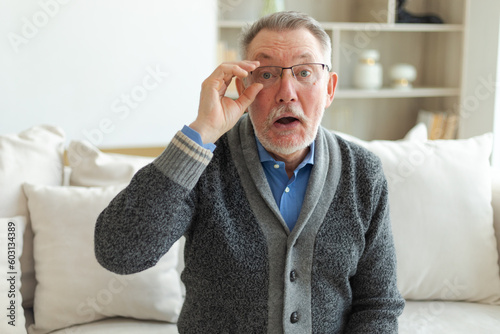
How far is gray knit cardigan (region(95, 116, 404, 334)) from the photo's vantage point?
1.27 metres

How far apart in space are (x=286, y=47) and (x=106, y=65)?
173 centimetres

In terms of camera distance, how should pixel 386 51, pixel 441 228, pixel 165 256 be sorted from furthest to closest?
pixel 386 51 < pixel 441 228 < pixel 165 256

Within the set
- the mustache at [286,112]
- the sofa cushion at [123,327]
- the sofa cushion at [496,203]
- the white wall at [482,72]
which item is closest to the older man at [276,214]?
the mustache at [286,112]

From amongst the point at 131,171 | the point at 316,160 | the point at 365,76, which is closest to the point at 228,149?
the point at 316,160

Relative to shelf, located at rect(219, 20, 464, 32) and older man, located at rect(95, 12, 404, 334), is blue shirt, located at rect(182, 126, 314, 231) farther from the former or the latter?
shelf, located at rect(219, 20, 464, 32)

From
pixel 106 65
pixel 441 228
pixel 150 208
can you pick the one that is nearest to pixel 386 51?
pixel 106 65

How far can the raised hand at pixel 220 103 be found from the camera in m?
1.21

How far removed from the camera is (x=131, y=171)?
185cm

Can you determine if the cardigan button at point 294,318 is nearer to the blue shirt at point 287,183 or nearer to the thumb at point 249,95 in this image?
the blue shirt at point 287,183

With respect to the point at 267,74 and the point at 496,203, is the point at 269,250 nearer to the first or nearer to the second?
the point at 267,74

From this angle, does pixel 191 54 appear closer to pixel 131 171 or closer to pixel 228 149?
pixel 131 171

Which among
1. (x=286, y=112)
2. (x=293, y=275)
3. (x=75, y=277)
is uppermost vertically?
(x=286, y=112)

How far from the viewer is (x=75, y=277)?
1654 mm

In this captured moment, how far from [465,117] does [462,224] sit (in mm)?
1914
